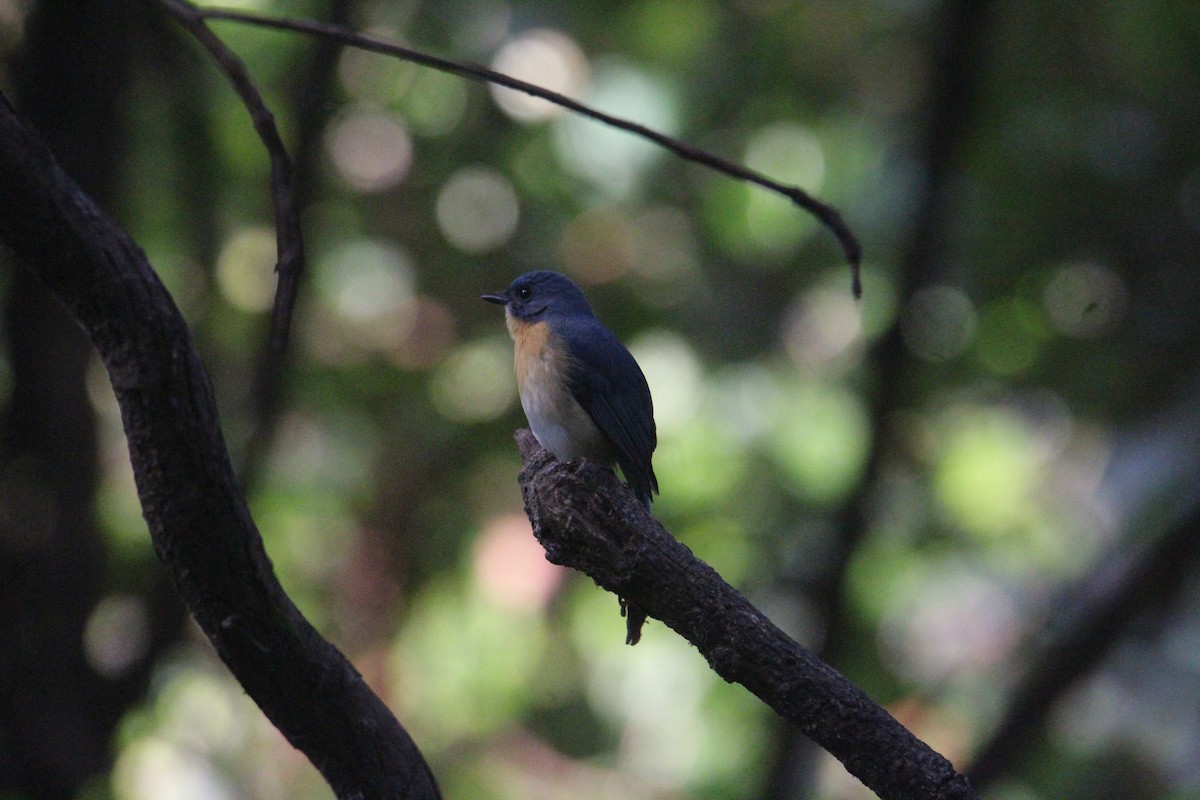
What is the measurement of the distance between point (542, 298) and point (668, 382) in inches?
41.5

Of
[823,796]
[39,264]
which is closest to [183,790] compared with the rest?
[823,796]

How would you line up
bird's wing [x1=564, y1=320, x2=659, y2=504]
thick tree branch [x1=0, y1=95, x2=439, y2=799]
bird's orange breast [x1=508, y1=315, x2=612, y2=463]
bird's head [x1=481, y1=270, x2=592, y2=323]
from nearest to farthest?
thick tree branch [x1=0, y1=95, x2=439, y2=799], bird's wing [x1=564, y1=320, x2=659, y2=504], bird's orange breast [x1=508, y1=315, x2=612, y2=463], bird's head [x1=481, y1=270, x2=592, y2=323]

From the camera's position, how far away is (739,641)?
2359 mm

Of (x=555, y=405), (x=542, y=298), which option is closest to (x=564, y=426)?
(x=555, y=405)

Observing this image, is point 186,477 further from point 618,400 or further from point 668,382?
point 668,382

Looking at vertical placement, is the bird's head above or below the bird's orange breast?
above

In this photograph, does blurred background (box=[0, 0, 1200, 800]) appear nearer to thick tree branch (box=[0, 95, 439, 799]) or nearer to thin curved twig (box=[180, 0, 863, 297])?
thin curved twig (box=[180, 0, 863, 297])

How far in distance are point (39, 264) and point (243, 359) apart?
167 inches

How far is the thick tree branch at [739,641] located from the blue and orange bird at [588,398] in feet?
4.32

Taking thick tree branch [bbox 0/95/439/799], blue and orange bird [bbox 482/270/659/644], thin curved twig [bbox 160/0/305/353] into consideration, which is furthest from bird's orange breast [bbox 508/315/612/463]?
thin curved twig [bbox 160/0/305/353]

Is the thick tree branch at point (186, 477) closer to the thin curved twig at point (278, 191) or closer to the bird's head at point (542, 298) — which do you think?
the thin curved twig at point (278, 191)

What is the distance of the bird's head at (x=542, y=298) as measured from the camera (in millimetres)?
4602

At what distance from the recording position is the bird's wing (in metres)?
3.91

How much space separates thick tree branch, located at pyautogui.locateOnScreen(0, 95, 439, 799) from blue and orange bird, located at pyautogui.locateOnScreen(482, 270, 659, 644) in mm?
1518
